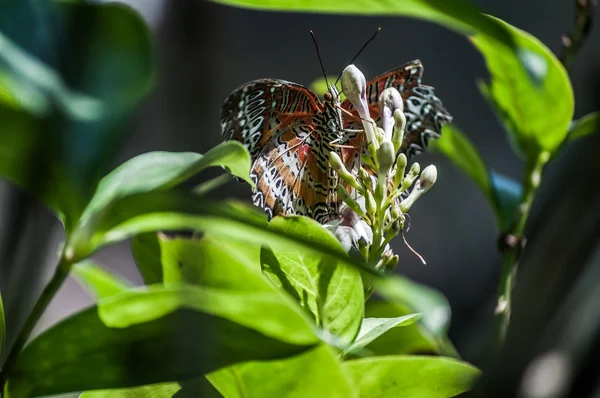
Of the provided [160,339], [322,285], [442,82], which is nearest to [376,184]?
[322,285]

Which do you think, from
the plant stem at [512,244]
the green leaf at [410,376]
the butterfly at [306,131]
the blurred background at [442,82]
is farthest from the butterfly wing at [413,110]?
the blurred background at [442,82]

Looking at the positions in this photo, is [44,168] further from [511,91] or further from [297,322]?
[511,91]

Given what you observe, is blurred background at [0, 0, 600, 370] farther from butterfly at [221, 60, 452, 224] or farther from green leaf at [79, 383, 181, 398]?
green leaf at [79, 383, 181, 398]

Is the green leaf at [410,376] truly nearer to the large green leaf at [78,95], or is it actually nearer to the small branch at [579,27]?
the large green leaf at [78,95]

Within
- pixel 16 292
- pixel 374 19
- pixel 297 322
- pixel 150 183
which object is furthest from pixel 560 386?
pixel 374 19

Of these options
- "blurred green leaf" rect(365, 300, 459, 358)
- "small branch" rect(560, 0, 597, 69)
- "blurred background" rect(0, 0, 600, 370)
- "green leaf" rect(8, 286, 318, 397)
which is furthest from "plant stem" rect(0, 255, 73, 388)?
"blurred background" rect(0, 0, 600, 370)

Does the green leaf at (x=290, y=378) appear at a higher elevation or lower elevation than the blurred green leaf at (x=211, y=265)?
lower

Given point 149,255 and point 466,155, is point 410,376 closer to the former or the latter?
point 149,255
